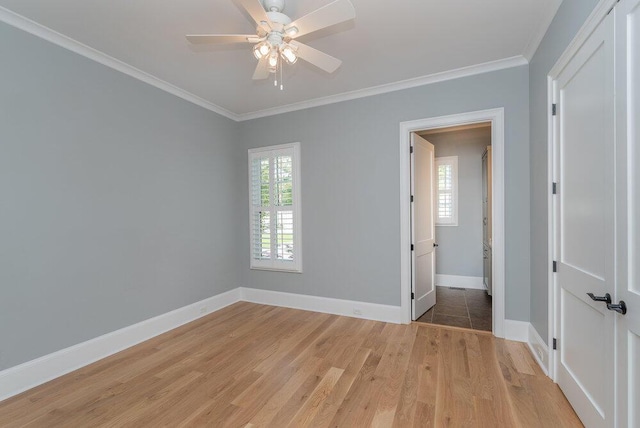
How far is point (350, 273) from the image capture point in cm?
357

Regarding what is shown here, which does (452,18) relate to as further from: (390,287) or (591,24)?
(390,287)

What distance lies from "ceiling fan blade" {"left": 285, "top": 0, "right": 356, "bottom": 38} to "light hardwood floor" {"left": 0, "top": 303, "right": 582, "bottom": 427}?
2.46 meters

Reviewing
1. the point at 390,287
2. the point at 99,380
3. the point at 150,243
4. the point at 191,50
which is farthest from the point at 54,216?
the point at 390,287

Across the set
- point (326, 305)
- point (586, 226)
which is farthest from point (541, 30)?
point (326, 305)

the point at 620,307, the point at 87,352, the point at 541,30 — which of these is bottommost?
the point at 87,352

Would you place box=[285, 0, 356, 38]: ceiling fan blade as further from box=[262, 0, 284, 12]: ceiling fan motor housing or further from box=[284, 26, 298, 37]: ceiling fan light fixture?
box=[262, 0, 284, 12]: ceiling fan motor housing

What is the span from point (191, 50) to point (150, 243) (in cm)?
204

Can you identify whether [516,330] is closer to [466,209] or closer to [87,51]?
[466,209]

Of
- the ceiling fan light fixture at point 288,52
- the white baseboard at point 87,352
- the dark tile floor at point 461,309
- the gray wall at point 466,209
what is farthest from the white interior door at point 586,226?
the white baseboard at point 87,352

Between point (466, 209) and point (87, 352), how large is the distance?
18.4ft

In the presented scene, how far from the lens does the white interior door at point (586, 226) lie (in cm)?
142

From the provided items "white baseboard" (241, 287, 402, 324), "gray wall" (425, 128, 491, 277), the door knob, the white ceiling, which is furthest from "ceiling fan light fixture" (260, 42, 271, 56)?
"gray wall" (425, 128, 491, 277)

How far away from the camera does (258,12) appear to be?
62.1 inches

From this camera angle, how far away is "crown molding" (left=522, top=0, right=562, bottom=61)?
2016mm
